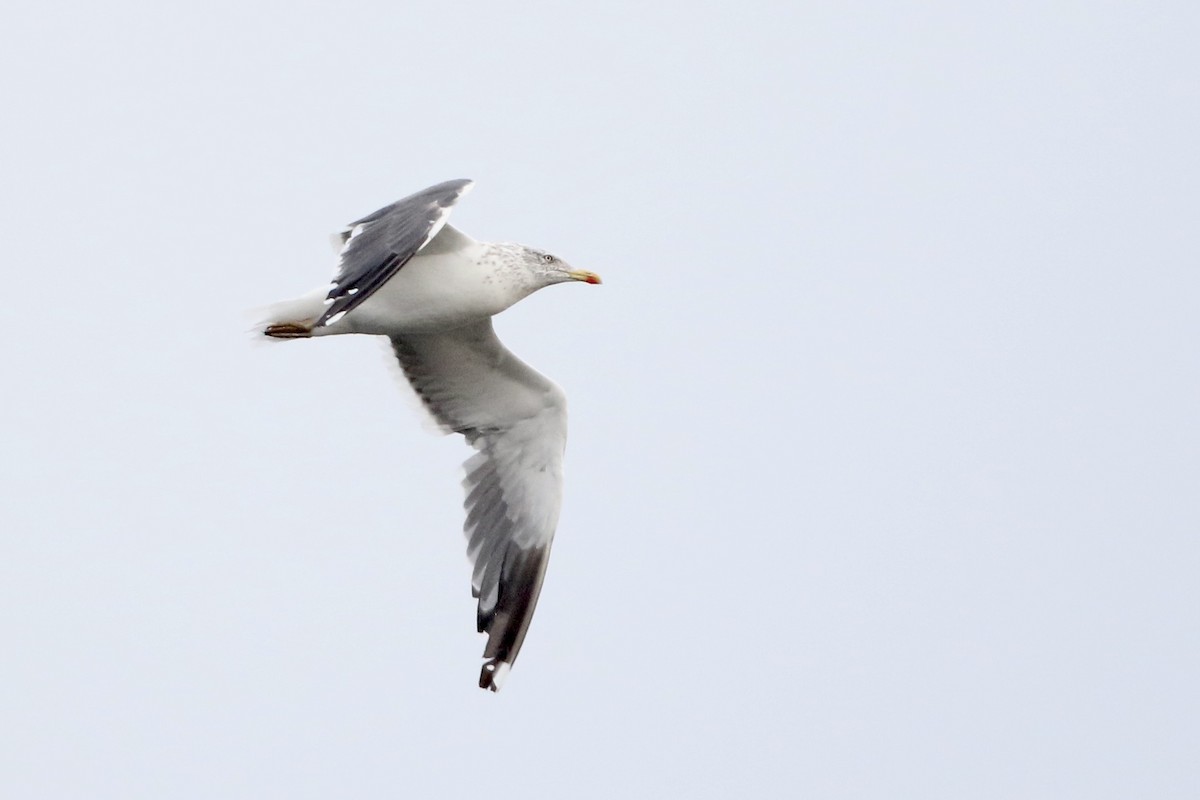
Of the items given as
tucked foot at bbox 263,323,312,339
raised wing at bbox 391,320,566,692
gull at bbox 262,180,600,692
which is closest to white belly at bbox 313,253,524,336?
gull at bbox 262,180,600,692

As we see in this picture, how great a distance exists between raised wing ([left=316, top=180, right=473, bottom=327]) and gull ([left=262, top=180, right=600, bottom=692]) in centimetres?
31

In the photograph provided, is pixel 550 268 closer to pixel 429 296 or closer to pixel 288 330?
pixel 429 296

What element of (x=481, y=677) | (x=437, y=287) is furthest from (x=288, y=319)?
(x=481, y=677)

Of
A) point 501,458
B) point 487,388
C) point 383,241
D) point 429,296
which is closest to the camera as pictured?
point 383,241

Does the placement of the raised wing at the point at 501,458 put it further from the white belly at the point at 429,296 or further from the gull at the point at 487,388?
the white belly at the point at 429,296

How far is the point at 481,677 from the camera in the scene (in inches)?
429

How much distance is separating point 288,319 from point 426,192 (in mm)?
1199

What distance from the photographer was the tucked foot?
34.3ft

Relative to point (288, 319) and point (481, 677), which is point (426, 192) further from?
point (481, 677)

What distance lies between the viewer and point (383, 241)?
924cm

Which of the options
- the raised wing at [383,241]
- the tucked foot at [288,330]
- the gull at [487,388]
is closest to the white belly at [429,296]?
the gull at [487,388]

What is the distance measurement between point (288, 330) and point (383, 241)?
1.46 metres

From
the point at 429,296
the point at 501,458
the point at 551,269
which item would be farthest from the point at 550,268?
the point at 501,458

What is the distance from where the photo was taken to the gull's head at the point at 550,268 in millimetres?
10523
